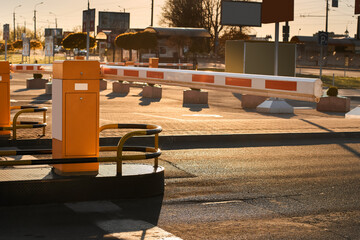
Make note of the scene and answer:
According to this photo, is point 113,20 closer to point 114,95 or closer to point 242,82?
point 114,95

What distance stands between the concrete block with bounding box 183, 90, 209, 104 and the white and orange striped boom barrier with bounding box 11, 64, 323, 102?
2732mm

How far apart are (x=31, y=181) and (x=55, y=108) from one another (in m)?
1.09

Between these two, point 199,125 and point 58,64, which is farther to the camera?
point 199,125

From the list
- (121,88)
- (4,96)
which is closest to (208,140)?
(4,96)

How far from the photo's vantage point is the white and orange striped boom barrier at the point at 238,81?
1452 centimetres

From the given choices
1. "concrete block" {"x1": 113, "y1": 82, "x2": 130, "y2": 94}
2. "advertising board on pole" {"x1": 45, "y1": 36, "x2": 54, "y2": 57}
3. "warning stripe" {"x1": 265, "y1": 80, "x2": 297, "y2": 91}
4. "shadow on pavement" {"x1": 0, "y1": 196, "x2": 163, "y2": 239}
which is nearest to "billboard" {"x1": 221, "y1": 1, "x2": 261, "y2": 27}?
"advertising board on pole" {"x1": 45, "y1": 36, "x2": 54, "y2": 57}

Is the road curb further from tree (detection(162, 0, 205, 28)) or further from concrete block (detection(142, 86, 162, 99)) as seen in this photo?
tree (detection(162, 0, 205, 28))

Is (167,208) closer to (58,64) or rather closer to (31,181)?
(31,181)

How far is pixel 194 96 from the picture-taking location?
2452 cm

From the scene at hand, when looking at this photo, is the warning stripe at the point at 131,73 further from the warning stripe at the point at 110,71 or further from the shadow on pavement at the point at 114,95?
the shadow on pavement at the point at 114,95

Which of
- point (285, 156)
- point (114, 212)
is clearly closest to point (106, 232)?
point (114, 212)

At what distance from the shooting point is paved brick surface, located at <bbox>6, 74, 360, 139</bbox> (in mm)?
14609

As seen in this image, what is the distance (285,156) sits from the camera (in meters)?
11.9

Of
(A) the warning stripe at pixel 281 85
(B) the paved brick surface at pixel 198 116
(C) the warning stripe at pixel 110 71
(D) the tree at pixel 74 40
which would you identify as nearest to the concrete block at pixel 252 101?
(B) the paved brick surface at pixel 198 116
